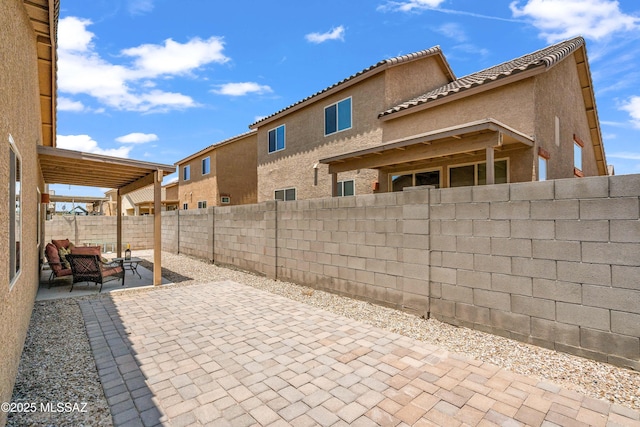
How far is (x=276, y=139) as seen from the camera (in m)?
16.3

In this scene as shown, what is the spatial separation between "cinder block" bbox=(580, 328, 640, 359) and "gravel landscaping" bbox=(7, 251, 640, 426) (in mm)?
185

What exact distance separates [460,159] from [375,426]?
7.74 metres

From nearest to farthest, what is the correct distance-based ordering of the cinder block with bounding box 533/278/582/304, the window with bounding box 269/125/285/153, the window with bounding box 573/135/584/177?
the cinder block with bounding box 533/278/582/304 → the window with bounding box 573/135/584/177 → the window with bounding box 269/125/285/153

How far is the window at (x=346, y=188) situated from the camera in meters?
12.1

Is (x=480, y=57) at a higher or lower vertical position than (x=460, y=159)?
higher

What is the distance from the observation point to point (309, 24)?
1040cm

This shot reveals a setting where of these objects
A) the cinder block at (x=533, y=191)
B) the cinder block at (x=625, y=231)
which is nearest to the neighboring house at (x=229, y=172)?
the cinder block at (x=533, y=191)

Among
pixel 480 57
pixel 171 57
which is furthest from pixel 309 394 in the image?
pixel 480 57

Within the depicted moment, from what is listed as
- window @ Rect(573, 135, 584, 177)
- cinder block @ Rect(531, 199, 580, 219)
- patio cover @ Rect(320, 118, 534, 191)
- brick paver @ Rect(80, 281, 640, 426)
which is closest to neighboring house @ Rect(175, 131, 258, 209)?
patio cover @ Rect(320, 118, 534, 191)

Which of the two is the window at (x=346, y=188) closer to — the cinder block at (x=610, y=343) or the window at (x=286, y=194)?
the window at (x=286, y=194)

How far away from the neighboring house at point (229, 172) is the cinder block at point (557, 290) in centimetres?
1889

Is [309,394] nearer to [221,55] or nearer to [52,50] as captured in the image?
[52,50]

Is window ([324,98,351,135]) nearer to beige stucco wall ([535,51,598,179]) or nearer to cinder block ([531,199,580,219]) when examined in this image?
beige stucco wall ([535,51,598,179])

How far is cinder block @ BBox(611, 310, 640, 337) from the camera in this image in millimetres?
3689
